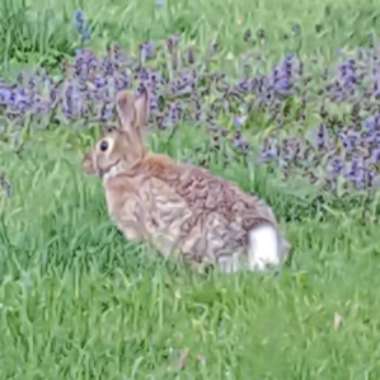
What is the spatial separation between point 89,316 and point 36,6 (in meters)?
3.53

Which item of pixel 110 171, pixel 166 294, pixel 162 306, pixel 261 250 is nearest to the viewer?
pixel 162 306

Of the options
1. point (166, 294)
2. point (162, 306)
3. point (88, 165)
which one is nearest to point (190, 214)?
point (166, 294)

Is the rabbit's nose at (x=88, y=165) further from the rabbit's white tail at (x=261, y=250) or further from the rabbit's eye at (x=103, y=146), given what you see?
the rabbit's white tail at (x=261, y=250)

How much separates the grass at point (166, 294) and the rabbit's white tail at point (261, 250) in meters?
0.06

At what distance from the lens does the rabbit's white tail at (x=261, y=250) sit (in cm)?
623

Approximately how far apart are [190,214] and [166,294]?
430 mm

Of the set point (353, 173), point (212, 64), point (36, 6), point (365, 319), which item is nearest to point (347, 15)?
point (212, 64)

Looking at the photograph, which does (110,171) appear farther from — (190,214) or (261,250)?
(261,250)

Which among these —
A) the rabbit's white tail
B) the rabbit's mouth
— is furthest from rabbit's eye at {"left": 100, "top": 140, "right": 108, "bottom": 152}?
the rabbit's white tail

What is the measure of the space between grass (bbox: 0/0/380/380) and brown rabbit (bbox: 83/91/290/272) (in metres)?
0.08

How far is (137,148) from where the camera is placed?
670 cm

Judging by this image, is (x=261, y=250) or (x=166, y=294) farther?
(x=261, y=250)

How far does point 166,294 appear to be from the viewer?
6004 millimetres

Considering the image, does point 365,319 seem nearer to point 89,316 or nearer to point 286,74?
point 89,316
